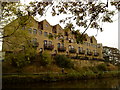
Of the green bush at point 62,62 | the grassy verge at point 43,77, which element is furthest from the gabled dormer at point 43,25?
the grassy verge at point 43,77

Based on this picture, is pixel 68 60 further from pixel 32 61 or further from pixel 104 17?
pixel 104 17

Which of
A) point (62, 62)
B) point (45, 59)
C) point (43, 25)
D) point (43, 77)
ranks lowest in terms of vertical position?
point (43, 77)

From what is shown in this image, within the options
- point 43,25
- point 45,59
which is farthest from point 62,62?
point 43,25

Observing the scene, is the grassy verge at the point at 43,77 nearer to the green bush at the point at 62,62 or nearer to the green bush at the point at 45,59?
the green bush at the point at 45,59

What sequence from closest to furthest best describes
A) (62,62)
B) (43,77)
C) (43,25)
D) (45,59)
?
(43,77)
(45,59)
(62,62)
(43,25)

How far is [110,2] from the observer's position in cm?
313

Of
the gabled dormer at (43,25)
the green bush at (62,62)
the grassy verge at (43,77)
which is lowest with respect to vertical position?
the grassy verge at (43,77)

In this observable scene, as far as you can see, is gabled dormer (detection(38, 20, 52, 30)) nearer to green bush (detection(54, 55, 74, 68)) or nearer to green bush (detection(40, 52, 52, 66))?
green bush (detection(54, 55, 74, 68))

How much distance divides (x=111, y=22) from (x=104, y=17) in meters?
0.21

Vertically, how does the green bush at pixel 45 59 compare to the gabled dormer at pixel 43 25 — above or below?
below

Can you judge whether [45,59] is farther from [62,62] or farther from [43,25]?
[43,25]

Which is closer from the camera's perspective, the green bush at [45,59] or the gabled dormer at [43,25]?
the green bush at [45,59]

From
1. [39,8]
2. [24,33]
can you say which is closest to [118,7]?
[39,8]

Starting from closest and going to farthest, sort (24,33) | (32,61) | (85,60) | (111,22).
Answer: (111,22), (24,33), (32,61), (85,60)
